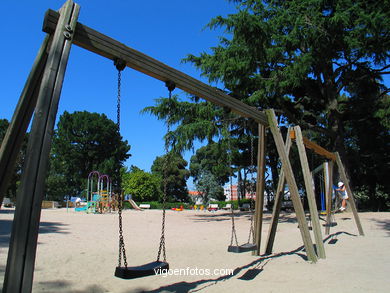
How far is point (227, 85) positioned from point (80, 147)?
40.3 meters

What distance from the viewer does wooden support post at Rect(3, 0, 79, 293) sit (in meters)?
2.21

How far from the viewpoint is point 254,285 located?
396cm

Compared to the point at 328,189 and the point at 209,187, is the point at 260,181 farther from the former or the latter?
the point at 209,187

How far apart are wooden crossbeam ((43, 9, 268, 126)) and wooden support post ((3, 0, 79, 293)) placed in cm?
13

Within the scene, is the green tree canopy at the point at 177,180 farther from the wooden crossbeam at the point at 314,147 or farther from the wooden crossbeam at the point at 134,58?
the wooden crossbeam at the point at 134,58

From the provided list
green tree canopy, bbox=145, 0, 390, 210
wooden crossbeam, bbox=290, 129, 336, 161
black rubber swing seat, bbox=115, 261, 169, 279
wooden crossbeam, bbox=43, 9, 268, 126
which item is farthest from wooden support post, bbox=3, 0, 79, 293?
green tree canopy, bbox=145, 0, 390, 210

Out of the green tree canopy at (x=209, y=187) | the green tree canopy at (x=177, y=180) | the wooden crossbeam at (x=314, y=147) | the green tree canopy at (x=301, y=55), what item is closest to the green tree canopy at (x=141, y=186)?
the green tree canopy at (x=177, y=180)

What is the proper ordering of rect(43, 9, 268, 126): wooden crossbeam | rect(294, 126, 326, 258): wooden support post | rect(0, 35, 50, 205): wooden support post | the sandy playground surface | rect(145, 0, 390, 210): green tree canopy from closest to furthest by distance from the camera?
rect(0, 35, 50, 205): wooden support post, rect(43, 9, 268, 126): wooden crossbeam, the sandy playground surface, rect(294, 126, 326, 258): wooden support post, rect(145, 0, 390, 210): green tree canopy

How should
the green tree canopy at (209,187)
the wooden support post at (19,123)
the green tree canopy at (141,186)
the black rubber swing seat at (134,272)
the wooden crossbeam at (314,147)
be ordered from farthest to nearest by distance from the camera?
the green tree canopy at (209,187) < the green tree canopy at (141,186) < the wooden crossbeam at (314,147) < the black rubber swing seat at (134,272) < the wooden support post at (19,123)

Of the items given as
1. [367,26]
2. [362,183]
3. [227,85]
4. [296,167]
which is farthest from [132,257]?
[362,183]

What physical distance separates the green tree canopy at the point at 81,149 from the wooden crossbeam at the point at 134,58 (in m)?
45.0

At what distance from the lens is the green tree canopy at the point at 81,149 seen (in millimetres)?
49375

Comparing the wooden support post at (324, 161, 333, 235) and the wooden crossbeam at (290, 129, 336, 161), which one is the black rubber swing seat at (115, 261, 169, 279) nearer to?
the wooden crossbeam at (290, 129, 336, 161)

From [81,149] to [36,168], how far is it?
50.6 meters
